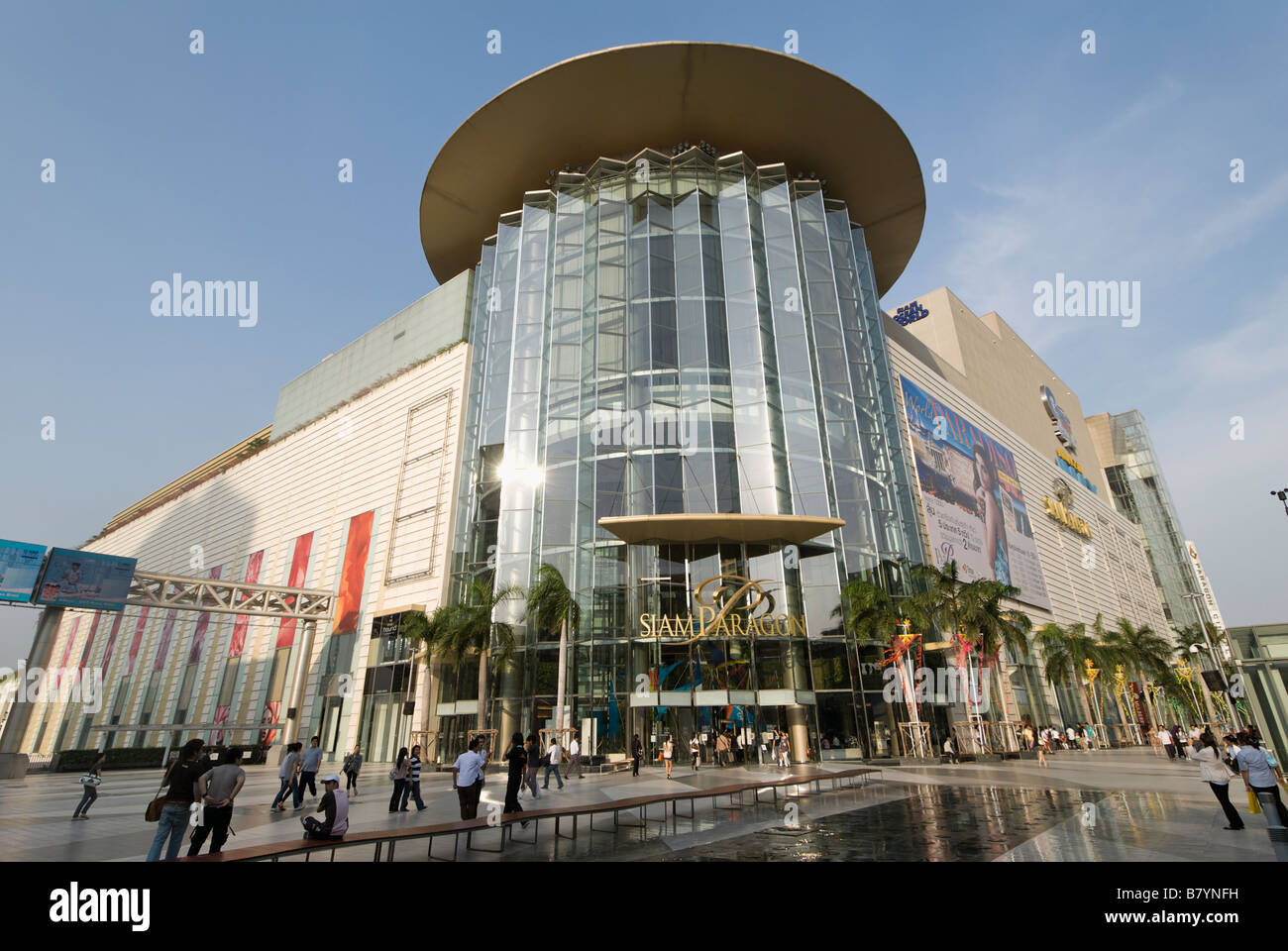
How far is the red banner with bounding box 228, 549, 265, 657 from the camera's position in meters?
49.4

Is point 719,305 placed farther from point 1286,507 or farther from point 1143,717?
point 1143,717

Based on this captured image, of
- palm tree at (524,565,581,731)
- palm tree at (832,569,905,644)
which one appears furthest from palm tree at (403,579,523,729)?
palm tree at (832,569,905,644)

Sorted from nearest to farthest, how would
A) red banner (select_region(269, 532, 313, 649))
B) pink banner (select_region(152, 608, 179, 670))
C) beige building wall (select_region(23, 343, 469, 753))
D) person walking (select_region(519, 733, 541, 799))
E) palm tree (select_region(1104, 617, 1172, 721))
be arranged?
person walking (select_region(519, 733, 541, 799)), beige building wall (select_region(23, 343, 469, 753)), red banner (select_region(269, 532, 313, 649)), palm tree (select_region(1104, 617, 1172, 721)), pink banner (select_region(152, 608, 179, 670))

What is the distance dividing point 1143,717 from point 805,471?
52.1 m

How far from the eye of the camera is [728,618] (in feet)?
88.7

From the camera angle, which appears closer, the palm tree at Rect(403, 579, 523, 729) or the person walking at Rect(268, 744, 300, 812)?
the person walking at Rect(268, 744, 300, 812)

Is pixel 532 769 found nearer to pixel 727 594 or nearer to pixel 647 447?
pixel 727 594

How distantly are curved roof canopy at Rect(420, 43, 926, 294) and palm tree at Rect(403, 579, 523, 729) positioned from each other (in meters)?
25.1

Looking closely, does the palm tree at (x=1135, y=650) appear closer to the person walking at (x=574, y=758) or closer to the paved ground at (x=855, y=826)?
the paved ground at (x=855, y=826)

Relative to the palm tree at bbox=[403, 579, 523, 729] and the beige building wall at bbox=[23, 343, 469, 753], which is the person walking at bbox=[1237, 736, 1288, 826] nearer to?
the palm tree at bbox=[403, 579, 523, 729]

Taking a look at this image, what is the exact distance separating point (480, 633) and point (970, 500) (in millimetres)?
36127

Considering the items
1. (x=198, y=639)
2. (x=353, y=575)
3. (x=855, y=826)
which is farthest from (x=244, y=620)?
(x=855, y=826)
